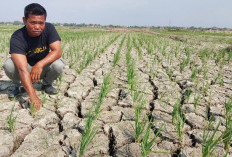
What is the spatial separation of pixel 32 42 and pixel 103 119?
3.66 feet

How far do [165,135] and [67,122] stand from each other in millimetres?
836

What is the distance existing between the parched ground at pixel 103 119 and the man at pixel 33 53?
0.19 meters

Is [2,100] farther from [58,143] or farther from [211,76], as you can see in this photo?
[211,76]

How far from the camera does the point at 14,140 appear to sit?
1.42 metres

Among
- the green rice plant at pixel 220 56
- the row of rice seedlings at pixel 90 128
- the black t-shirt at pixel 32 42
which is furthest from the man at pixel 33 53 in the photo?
the green rice plant at pixel 220 56

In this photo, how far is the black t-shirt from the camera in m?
1.90

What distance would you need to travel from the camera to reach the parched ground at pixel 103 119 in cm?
138

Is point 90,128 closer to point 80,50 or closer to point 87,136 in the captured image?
point 87,136

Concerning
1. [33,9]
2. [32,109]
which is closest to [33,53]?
[33,9]

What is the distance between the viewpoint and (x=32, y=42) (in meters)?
2.06

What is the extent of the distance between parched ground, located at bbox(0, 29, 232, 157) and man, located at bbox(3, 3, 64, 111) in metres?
0.19

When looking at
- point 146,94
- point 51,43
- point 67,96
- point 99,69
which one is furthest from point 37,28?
point 99,69

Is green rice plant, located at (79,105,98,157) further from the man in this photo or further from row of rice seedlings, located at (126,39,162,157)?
the man

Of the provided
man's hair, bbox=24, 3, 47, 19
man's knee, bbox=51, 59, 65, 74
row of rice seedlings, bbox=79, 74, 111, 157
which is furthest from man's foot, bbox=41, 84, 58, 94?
man's hair, bbox=24, 3, 47, 19
